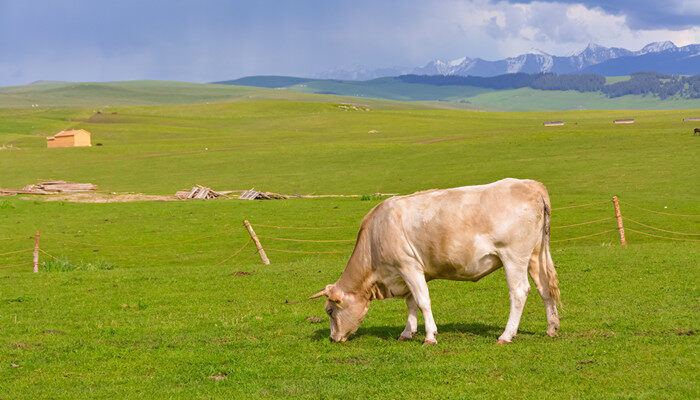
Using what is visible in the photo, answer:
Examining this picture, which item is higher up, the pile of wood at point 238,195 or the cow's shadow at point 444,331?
the cow's shadow at point 444,331

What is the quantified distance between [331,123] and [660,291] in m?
122

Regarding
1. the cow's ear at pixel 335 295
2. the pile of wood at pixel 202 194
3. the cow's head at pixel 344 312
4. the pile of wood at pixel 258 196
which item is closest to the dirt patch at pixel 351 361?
the cow's head at pixel 344 312

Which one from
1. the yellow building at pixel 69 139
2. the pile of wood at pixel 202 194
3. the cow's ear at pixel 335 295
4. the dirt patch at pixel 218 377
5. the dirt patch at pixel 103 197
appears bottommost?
the dirt patch at pixel 103 197

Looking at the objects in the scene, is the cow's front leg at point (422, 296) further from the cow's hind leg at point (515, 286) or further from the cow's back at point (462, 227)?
the cow's hind leg at point (515, 286)

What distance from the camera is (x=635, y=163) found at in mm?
54281

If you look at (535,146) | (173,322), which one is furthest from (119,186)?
(173,322)

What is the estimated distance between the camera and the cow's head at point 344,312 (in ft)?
44.3

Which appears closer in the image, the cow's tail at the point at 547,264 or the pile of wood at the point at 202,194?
the cow's tail at the point at 547,264

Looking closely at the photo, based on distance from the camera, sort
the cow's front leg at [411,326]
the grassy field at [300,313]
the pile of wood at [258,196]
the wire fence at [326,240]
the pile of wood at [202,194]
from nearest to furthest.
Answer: the grassy field at [300,313], the cow's front leg at [411,326], the wire fence at [326,240], the pile of wood at [258,196], the pile of wood at [202,194]

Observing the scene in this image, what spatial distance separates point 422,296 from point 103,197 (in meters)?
43.4

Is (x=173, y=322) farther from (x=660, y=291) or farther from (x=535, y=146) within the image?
(x=535, y=146)

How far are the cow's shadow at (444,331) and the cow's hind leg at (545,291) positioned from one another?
538 millimetres

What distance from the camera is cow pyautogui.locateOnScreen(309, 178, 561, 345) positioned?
12.6 metres

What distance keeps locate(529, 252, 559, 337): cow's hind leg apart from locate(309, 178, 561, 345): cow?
0.06ft
